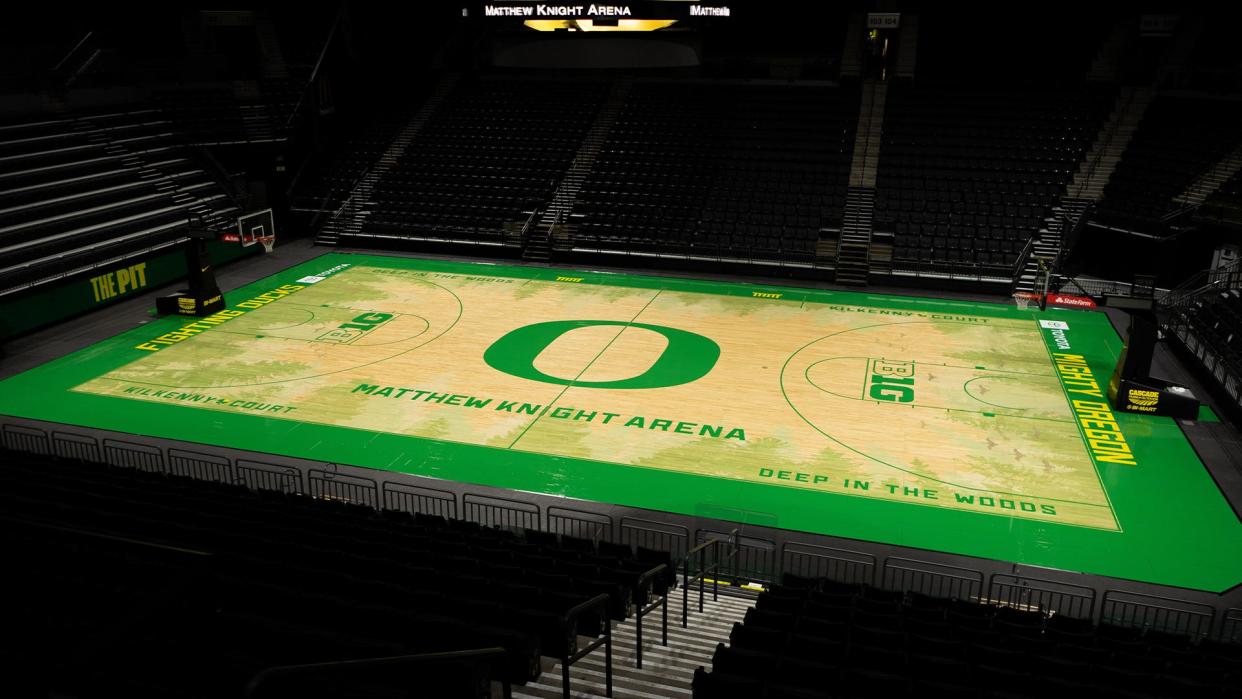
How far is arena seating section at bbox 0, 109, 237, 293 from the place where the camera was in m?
24.7

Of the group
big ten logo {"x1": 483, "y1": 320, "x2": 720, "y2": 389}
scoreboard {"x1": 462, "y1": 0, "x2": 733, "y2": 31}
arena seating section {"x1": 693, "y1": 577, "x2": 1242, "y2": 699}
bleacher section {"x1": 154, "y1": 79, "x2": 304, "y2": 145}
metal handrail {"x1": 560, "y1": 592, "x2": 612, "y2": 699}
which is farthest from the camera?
bleacher section {"x1": 154, "y1": 79, "x2": 304, "y2": 145}

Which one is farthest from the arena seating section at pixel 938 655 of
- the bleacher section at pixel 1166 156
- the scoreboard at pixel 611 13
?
the bleacher section at pixel 1166 156

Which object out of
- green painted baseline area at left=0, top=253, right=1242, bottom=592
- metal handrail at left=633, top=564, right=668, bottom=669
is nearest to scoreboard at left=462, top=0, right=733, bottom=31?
metal handrail at left=633, top=564, right=668, bottom=669

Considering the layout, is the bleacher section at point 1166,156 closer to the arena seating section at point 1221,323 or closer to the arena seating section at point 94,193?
the arena seating section at point 1221,323

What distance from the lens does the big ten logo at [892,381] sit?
738 inches

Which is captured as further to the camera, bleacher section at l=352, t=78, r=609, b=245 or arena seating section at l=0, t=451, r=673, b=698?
bleacher section at l=352, t=78, r=609, b=245

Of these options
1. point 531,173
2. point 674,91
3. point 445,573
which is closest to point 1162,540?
point 445,573

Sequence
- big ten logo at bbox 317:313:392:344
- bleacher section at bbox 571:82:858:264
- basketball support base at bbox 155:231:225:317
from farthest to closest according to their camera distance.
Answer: bleacher section at bbox 571:82:858:264 → basketball support base at bbox 155:231:225:317 → big ten logo at bbox 317:313:392:344

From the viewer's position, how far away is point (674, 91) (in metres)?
37.4

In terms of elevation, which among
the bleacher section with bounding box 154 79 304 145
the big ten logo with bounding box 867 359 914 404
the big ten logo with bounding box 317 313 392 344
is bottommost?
the big ten logo with bounding box 867 359 914 404

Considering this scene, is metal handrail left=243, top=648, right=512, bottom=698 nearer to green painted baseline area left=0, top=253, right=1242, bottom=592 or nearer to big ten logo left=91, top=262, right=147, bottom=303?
green painted baseline area left=0, top=253, right=1242, bottom=592

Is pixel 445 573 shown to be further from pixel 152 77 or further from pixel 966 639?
pixel 152 77

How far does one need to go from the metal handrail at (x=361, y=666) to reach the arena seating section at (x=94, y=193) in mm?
21618

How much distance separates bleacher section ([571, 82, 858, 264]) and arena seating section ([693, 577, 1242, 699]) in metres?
20.0
